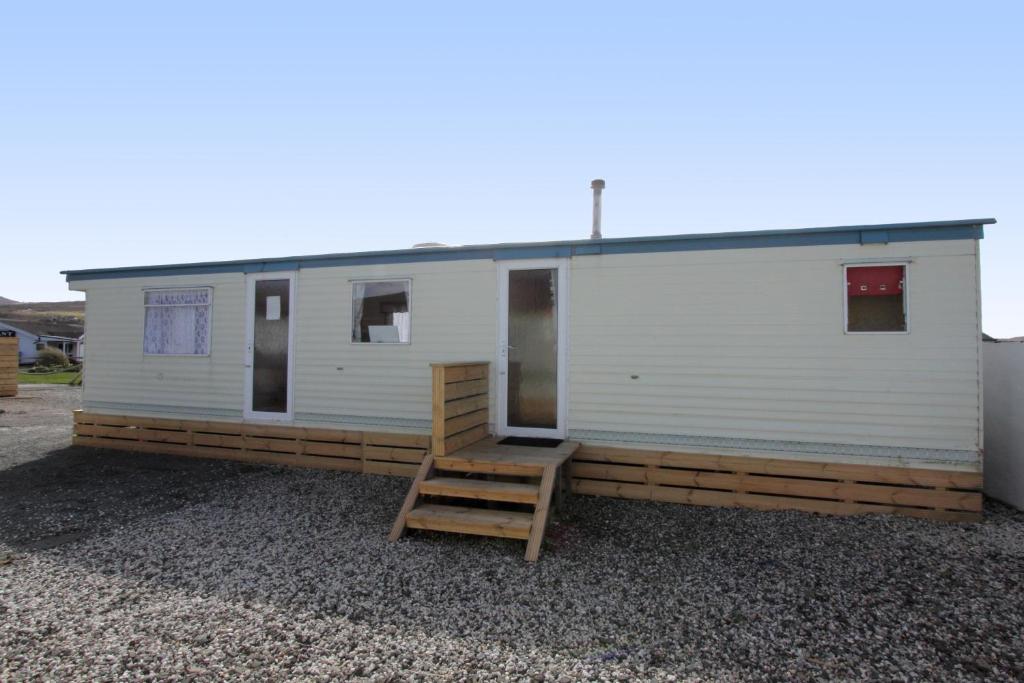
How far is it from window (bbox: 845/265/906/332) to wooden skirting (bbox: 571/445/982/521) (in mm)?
1249

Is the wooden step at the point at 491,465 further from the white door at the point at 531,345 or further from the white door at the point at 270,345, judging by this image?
the white door at the point at 270,345

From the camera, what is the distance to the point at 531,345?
5855 mm

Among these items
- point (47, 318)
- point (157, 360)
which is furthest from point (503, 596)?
point (47, 318)

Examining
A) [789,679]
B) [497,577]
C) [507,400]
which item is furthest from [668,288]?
[789,679]

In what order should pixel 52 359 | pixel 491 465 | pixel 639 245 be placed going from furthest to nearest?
pixel 52 359 < pixel 639 245 < pixel 491 465

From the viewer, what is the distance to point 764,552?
4.05m

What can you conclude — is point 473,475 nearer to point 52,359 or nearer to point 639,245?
point 639,245

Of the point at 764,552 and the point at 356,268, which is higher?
the point at 356,268

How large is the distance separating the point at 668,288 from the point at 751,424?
148 cm

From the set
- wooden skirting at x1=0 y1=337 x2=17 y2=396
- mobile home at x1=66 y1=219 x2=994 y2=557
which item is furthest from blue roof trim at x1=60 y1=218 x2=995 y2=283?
wooden skirting at x1=0 y1=337 x2=17 y2=396

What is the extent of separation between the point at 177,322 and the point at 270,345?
1.54 metres

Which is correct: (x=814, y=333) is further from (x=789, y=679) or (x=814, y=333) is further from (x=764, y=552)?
(x=789, y=679)

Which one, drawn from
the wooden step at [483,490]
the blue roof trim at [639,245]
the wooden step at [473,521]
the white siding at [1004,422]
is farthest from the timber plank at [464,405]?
the white siding at [1004,422]

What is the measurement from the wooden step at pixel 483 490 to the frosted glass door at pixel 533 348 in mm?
1437
